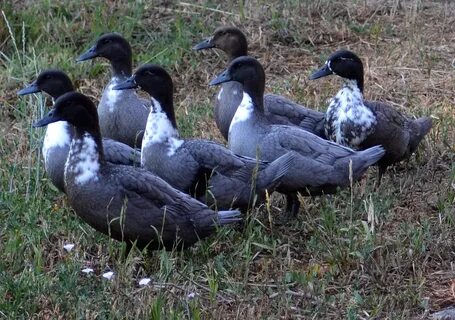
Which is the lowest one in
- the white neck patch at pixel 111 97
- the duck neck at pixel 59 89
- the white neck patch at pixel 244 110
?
the white neck patch at pixel 111 97

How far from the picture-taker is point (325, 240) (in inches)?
241

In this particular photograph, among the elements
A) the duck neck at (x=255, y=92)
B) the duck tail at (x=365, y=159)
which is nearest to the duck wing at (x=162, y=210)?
the duck tail at (x=365, y=159)

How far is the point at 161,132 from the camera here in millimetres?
6965

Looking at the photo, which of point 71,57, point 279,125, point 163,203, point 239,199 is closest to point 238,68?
point 279,125

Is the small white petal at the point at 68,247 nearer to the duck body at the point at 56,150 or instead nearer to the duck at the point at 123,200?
the duck at the point at 123,200

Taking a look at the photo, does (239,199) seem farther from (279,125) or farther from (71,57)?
(71,57)

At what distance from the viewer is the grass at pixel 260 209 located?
5.57m

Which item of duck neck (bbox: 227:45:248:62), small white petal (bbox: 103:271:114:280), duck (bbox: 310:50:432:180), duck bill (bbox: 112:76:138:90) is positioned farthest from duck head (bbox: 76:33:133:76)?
small white petal (bbox: 103:271:114:280)

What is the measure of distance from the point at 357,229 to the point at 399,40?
388cm

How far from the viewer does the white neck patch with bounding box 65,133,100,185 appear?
6.16 m

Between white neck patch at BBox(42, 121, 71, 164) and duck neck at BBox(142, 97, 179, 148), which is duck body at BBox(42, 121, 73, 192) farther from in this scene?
duck neck at BBox(142, 97, 179, 148)

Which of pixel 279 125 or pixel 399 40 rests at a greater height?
pixel 279 125

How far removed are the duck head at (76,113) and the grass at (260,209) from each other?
2.10 ft

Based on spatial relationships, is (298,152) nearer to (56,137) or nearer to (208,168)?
(208,168)
